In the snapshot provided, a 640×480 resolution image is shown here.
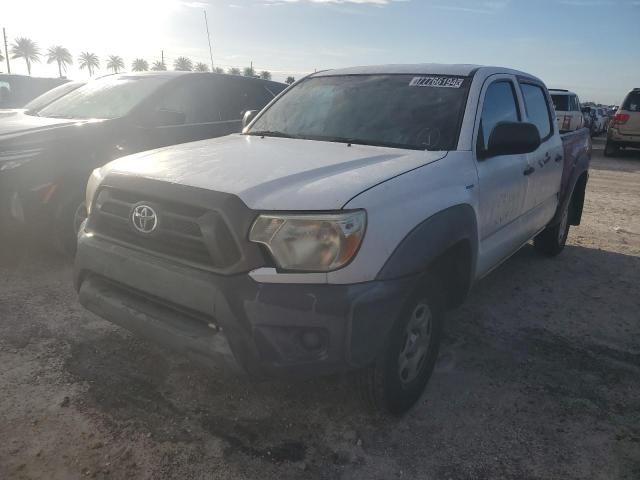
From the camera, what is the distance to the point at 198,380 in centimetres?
294

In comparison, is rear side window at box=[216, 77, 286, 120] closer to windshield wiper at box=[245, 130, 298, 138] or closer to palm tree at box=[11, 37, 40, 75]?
windshield wiper at box=[245, 130, 298, 138]

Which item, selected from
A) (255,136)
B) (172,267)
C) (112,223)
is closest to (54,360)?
(112,223)

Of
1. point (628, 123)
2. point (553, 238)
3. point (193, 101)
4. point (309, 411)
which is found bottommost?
point (628, 123)

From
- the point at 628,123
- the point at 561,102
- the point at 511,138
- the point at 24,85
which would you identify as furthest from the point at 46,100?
the point at 628,123

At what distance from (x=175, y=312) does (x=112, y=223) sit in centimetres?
61

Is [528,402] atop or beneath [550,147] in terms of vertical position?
beneath

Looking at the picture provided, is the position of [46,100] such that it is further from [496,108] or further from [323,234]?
[323,234]

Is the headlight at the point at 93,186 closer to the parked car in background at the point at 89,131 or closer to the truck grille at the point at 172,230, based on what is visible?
the truck grille at the point at 172,230

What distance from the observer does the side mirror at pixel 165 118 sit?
4.85 metres

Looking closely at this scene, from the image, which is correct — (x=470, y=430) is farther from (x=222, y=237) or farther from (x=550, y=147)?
A: (x=550, y=147)

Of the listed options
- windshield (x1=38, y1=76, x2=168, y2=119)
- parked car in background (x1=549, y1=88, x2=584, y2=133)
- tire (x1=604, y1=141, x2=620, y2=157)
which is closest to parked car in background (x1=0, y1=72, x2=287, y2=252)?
windshield (x1=38, y1=76, x2=168, y2=119)

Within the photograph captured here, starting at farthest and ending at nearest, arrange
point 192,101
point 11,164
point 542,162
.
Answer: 1. point 192,101
2. point 542,162
3. point 11,164

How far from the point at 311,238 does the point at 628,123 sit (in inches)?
621

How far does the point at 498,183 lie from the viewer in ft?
11.1
